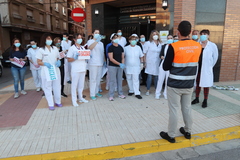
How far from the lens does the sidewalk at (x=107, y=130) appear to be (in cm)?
319

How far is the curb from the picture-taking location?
3023 millimetres

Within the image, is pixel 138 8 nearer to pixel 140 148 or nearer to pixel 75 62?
pixel 75 62

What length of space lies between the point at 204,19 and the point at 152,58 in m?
3.44

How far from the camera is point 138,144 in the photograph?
3.33m

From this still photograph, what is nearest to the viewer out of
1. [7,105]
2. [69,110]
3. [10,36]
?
[69,110]

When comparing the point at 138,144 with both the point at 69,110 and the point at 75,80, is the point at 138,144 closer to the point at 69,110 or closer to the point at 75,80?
the point at 69,110

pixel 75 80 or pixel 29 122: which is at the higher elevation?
pixel 75 80

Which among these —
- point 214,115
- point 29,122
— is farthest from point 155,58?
point 29,122

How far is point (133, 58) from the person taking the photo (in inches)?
229

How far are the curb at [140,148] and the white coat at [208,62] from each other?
160 centimetres

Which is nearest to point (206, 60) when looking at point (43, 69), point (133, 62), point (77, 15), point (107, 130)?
point (133, 62)

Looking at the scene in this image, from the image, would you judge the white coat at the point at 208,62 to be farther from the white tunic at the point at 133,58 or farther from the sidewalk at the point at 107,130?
the white tunic at the point at 133,58

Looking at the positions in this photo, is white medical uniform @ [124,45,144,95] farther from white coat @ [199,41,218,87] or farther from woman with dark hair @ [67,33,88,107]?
white coat @ [199,41,218,87]

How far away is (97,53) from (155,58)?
72.9 inches
